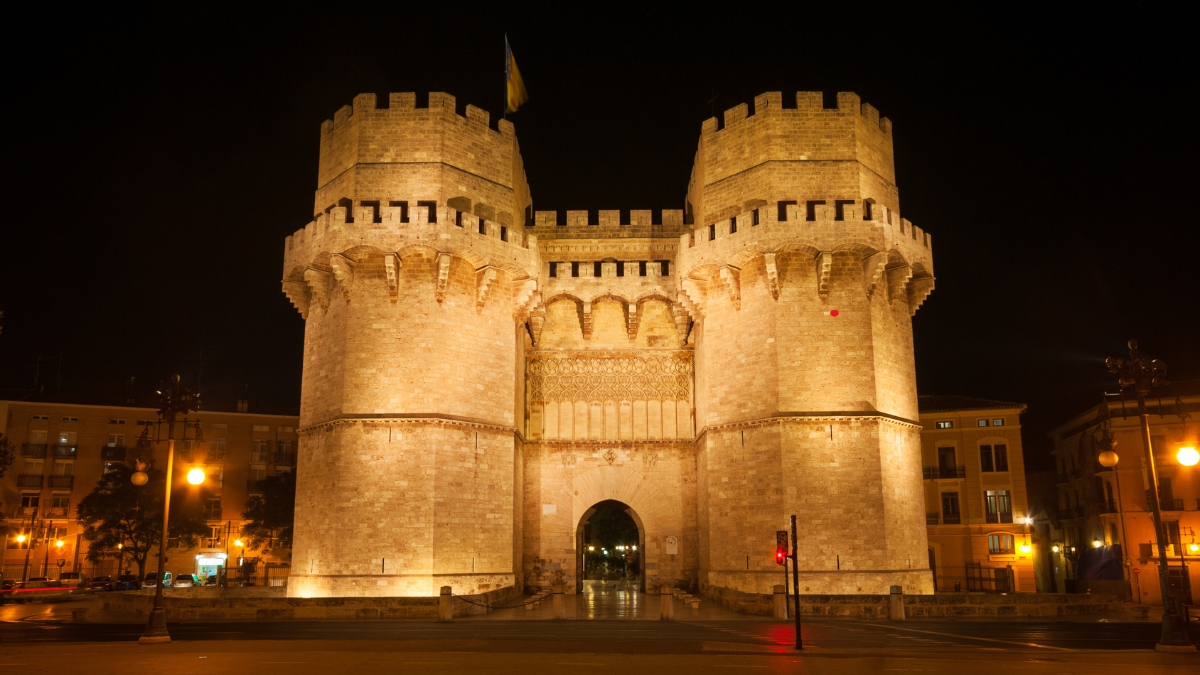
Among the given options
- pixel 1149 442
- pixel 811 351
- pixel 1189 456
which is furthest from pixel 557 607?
pixel 1189 456

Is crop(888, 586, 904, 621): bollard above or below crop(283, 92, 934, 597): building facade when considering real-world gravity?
below

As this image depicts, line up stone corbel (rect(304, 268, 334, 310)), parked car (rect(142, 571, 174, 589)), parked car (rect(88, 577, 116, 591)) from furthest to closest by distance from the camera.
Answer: parked car (rect(142, 571, 174, 589)) < parked car (rect(88, 577, 116, 591)) < stone corbel (rect(304, 268, 334, 310))

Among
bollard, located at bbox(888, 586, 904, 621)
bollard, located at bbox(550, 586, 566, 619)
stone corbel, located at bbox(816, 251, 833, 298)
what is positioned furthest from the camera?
stone corbel, located at bbox(816, 251, 833, 298)

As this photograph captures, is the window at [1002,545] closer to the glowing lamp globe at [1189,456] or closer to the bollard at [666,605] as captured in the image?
the bollard at [666,605]

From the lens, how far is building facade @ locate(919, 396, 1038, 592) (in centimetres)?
3841

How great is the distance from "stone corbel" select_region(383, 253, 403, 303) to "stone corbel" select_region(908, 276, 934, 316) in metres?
15.0

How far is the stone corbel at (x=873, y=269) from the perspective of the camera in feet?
82.6

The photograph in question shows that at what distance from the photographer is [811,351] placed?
25.1 meters

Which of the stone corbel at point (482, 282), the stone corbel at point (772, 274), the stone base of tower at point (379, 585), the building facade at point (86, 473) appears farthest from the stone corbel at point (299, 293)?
the building facade at point (86, 473)

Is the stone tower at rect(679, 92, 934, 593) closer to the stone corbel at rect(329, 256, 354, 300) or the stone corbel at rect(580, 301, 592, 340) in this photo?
the stone corbel at rect(580, 301, 592, 340)

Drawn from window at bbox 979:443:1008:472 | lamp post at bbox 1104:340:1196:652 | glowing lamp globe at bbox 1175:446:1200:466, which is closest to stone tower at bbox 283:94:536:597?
lamp post at bbox 1104:340:1196:652

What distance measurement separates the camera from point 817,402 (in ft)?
81.4

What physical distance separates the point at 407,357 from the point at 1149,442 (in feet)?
57.1

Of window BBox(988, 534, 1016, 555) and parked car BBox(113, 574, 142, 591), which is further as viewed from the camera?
parked car BBox(113, 574, 142, 591)
